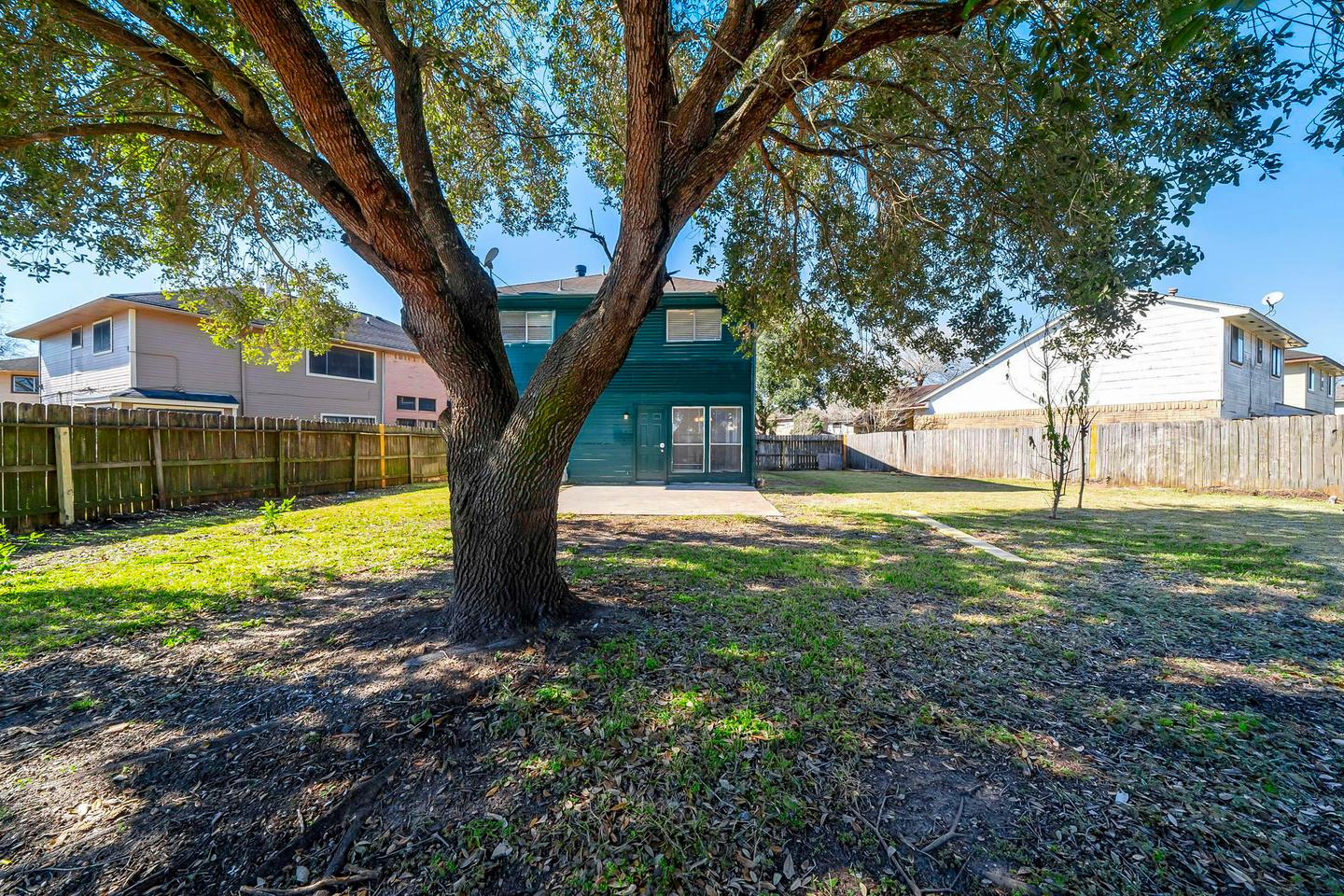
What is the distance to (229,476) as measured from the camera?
31.0 ft

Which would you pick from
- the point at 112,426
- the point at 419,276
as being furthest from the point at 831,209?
the point at 112,426

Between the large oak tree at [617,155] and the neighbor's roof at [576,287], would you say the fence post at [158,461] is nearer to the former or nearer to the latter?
the large oak tree at [617,155]

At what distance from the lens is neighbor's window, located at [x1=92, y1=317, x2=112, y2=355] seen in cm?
1539

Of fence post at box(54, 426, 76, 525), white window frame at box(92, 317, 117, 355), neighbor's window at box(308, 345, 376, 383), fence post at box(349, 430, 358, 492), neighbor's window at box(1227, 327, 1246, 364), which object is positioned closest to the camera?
fence post at box(54, 426, 76, 525)

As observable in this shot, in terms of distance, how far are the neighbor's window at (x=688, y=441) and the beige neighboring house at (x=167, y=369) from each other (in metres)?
7.61

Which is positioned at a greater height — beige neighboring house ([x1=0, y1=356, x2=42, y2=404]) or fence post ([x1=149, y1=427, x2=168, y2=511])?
beige neighboring house ([x1=0, y1=356, x2=42, y2=404])

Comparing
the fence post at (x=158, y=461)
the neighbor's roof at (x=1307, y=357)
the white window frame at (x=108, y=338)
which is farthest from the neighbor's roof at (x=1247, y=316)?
the white window frame at (x=108, y=338)

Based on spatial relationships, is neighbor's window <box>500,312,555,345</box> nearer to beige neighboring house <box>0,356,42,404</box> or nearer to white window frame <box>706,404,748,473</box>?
white window frame <box>706,404,748,473</box>

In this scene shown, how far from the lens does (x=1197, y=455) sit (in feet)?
41.4

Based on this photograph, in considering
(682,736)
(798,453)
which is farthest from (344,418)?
(682,736)

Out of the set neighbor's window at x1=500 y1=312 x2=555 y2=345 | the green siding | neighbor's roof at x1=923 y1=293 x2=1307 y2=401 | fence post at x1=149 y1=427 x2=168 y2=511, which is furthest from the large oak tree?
neighbor's roof at x1=923 y1=293 x2=1307 y2=401

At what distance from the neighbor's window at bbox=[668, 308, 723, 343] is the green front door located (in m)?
2.08

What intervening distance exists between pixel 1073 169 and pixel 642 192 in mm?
2790

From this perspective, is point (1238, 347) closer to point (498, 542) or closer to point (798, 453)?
point (798, 453)
